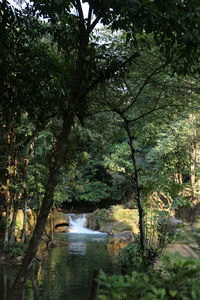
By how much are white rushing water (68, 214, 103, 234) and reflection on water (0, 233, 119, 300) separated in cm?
570

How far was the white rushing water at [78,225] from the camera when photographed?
59.6 ft

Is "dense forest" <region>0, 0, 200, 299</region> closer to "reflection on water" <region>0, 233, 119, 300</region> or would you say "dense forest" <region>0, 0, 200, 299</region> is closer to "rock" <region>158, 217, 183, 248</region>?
"rock" <region>158, 217, 183, 248</region>

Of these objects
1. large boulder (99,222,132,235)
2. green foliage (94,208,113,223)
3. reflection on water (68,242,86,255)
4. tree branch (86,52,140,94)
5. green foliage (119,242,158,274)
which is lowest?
reflection on water (68,242,86,255)

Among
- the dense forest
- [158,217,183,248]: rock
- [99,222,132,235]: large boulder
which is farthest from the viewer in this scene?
[99,222,132,235]: large boulder

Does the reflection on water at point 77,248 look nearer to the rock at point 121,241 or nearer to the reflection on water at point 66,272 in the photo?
the reflection on water at point 66,272

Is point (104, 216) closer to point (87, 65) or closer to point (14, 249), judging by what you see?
point (14, 249)

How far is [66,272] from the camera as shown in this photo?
7.97 m

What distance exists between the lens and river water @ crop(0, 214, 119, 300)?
6.09 m

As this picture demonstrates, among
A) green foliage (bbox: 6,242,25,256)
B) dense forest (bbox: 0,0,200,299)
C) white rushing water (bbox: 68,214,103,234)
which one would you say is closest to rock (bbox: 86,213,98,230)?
white rushing water (bbox: 68,214,103,234)

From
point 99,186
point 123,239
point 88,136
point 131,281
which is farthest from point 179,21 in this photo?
point 99,186

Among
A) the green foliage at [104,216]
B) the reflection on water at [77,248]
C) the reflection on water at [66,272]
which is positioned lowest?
the reflection on water at [66,272]

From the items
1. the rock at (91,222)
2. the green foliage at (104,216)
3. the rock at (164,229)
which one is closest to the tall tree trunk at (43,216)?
the rock at (164,229)

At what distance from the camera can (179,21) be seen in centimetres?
307

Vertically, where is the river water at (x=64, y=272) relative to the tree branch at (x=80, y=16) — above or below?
below
